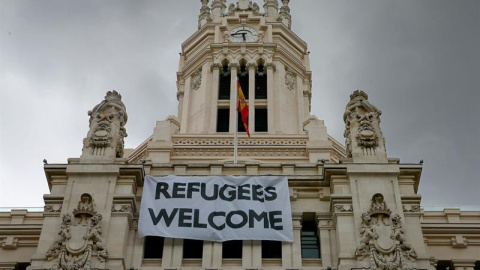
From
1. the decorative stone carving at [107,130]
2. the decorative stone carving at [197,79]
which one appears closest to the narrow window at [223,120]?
the decorative stone carving at [197,79]

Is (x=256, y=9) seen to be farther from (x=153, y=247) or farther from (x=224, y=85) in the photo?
(x=153, y=247)

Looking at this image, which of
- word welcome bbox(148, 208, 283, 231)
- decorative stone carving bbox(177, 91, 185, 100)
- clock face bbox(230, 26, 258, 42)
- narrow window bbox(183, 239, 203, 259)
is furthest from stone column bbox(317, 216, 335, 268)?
clock face bbox(230, 26, 258, 42)

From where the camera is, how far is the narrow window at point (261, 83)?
68562mm

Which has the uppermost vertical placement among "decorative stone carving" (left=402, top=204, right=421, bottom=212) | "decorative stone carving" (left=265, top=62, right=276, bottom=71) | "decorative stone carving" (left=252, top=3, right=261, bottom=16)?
"decorative stone carving" (left=252, top=3, right=261, bottom=16)

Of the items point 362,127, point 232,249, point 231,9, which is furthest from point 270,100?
point 232,249

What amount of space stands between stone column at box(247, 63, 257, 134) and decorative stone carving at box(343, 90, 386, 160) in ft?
68.5

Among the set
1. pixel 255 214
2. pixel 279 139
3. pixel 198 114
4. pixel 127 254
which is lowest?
pixel 127 254

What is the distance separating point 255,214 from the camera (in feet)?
127

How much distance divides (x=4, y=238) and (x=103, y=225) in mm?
6475

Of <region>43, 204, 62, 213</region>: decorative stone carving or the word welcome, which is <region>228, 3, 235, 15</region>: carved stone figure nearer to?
the word welcome

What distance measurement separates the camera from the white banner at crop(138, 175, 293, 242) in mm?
37656

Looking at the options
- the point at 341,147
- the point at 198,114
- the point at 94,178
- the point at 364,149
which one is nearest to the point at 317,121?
the point at 341,147

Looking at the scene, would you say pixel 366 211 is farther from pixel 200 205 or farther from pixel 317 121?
pixel 317 121

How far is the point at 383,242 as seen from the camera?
35.6 m
